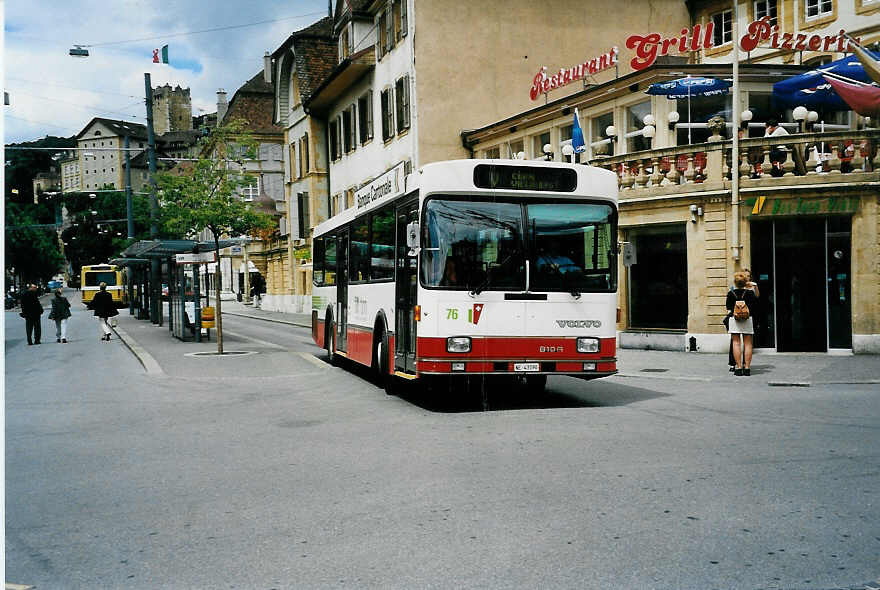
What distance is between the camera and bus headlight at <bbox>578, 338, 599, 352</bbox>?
12523mm

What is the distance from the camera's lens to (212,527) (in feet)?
21.0

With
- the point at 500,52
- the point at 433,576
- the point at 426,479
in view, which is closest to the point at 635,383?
the point at 426,479

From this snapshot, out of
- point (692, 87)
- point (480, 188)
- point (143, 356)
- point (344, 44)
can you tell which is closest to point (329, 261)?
point (143, 356)

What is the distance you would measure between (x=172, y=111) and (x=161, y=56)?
122 metres

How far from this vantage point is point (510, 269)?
486 inches

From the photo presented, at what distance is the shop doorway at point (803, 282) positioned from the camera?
68.6 ft

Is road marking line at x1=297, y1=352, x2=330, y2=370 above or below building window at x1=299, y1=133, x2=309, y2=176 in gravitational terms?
below

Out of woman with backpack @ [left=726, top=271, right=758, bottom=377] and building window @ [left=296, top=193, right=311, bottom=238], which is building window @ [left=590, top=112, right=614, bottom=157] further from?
building window @ [left=296, top=193, right=311, bottom=238]

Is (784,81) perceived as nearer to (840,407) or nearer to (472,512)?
(840,407)

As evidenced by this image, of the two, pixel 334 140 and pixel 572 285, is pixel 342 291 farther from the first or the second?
pixel 334 140

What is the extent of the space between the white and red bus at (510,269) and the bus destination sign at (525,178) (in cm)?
1

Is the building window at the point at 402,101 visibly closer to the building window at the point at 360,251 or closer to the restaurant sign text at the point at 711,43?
the restaurant sign text at the point at 711,43

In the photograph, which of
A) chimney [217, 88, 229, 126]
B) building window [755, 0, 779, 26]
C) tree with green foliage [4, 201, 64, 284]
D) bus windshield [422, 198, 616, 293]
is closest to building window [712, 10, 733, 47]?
building window [755, 0, 779, 26]

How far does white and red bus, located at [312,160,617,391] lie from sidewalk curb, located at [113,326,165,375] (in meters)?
7.25
